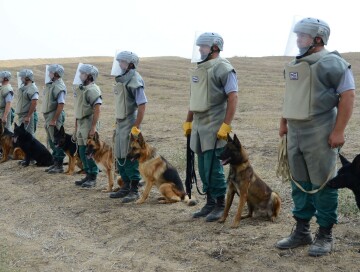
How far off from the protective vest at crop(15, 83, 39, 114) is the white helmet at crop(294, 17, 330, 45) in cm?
817

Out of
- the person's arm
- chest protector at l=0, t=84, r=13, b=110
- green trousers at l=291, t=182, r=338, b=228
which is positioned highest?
the person's arm

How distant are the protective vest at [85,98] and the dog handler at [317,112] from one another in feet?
15.1

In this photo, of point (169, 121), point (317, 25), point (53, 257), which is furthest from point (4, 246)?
point (169, 121)

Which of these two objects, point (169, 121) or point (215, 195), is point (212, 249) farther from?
point (169, 121)

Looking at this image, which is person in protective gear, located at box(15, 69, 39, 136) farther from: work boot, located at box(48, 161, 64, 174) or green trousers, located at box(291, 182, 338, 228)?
green trousers, located at box(291, 182, 338, 228)

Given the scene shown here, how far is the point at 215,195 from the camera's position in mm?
7371

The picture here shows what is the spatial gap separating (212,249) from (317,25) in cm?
252

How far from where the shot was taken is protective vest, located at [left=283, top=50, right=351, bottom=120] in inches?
208

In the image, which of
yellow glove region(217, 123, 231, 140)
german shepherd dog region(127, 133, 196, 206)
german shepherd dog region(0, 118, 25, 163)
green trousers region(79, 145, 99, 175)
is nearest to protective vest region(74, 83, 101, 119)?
green trousers region(79, 145, 99, 175)

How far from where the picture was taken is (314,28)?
5398 mm

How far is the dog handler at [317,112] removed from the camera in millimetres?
5289

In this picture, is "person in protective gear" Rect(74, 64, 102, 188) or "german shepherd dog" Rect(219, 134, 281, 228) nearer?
"german shepherd dog" Rect(219, 134, 281, 228)

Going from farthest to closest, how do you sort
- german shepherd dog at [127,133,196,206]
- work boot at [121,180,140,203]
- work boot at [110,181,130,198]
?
1. work boot at [110,181,130,198]
2. work boot at [121,180,140,203]
3. german shepherd dog at [127,133,196,206]

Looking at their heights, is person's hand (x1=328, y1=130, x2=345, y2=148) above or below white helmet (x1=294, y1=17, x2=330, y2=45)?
below
